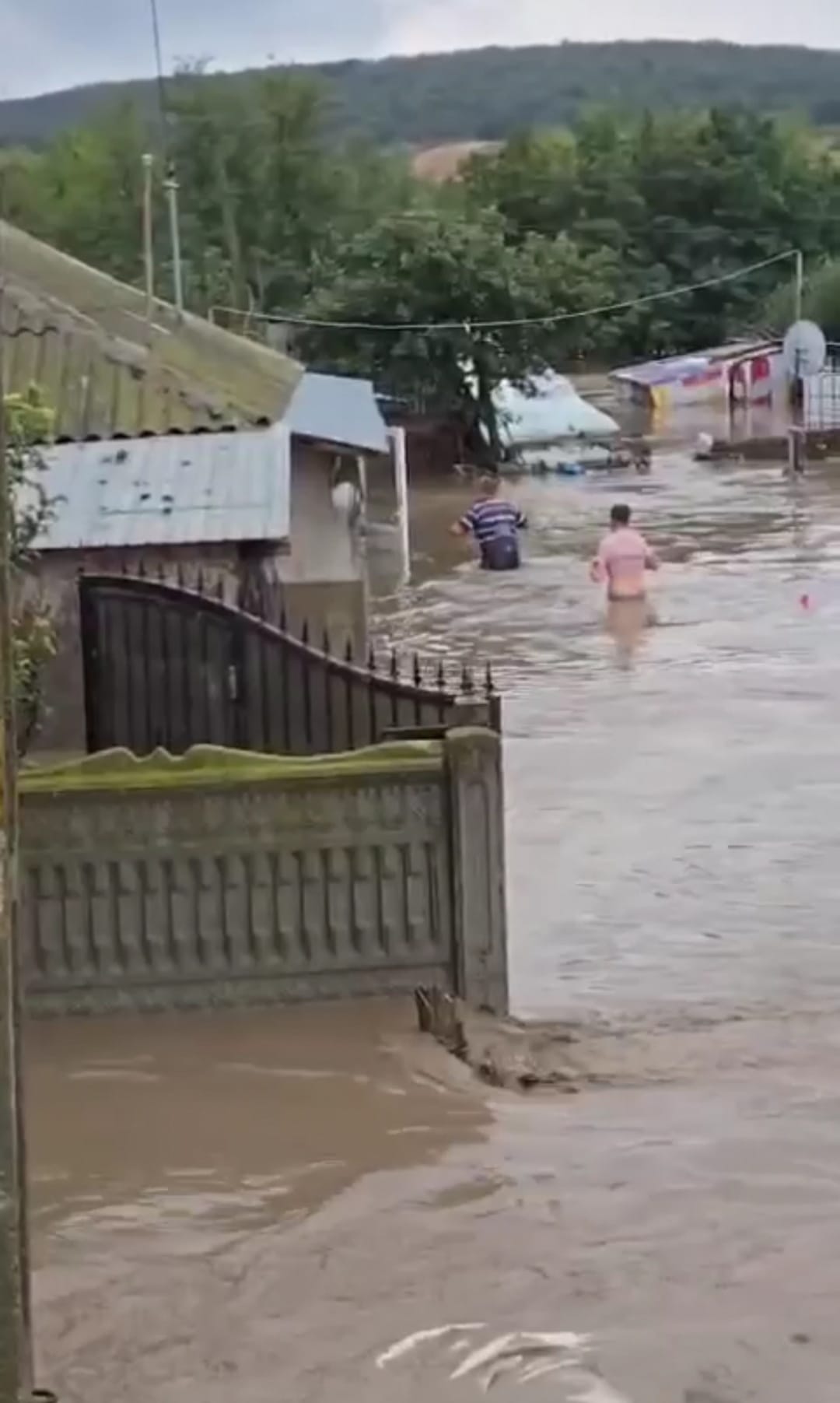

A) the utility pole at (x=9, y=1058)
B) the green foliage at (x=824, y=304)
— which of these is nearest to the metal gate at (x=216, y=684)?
the utility pole at (x=9, y=1058)

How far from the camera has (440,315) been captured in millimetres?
42594

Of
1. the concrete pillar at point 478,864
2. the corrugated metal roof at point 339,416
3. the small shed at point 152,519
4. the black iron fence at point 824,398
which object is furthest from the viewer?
the black iron fence at point 824,398

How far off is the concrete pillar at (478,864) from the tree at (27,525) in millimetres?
2250

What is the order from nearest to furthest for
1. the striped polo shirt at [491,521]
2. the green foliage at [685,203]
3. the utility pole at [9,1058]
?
the utility pole at [9,1058] → the striped polo shirt at [491,521] → the green foliage at [685,203]

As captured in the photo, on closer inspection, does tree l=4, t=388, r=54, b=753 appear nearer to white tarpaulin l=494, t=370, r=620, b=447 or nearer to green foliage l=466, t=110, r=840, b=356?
white tarpaulin l=494, t=370, r=620, b=447

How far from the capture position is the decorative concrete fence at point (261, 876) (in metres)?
7.50

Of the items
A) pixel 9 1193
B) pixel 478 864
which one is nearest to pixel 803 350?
pixel 478 864

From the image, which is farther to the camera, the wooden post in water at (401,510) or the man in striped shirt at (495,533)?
the wooden post in water at (401,510)

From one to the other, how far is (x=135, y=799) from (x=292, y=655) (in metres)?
3.23

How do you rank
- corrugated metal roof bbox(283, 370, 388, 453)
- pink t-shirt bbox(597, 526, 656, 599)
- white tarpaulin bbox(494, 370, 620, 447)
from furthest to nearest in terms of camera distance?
white tarpaulin bbox(494, 370, 620, 447)
pink t-shirt bbox(597, 526, 656, 599)
corrugated metal roof bbox(283, 370, 388, 453)

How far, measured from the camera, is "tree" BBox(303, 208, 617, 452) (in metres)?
41.9

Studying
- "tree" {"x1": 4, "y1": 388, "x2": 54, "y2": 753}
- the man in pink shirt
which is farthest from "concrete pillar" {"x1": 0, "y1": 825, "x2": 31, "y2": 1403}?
the man in pink shirt

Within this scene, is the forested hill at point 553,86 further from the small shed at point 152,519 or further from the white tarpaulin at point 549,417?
the small shed at point 152,519

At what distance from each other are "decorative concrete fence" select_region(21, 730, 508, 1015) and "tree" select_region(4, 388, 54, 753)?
5.06ft
